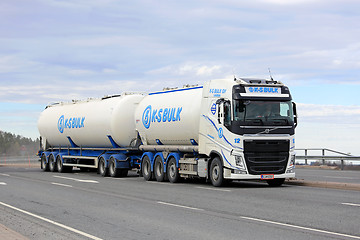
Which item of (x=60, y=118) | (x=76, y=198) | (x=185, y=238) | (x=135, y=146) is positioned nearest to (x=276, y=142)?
(x=76, y=198)

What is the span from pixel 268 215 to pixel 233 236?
2.93m

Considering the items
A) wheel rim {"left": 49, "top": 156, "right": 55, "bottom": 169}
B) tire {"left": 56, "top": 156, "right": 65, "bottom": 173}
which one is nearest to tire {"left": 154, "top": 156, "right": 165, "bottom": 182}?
tire {"left": 56, "top": 156, "right": 65, "bottom": 173}

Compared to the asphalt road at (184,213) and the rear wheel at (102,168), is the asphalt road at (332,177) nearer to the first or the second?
the asphalt road at (184,213)

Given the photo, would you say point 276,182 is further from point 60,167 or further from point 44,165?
point 44,165

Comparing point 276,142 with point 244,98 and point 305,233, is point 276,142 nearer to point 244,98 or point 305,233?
point 244,98

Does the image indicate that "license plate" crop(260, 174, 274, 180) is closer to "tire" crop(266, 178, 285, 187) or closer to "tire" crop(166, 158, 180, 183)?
"tire" crop(266, 178, 285, 187)

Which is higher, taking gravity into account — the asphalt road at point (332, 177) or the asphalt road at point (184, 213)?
the asphalt road at point (332, 177)

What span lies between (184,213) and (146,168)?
14.1 meters

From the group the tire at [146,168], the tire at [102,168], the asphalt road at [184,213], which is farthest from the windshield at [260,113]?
the tire at [102,168]

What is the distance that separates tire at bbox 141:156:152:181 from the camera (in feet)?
90.9

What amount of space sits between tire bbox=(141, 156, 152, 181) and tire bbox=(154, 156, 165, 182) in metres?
0.53

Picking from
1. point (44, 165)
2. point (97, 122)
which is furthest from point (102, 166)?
point (44, 165)

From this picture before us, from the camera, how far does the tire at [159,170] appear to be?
87.1 ft

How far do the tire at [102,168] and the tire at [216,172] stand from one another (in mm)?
9717
